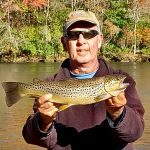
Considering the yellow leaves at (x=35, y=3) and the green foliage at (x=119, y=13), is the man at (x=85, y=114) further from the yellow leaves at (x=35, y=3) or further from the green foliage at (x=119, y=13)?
the yellow leaves at (x=35, y=3)

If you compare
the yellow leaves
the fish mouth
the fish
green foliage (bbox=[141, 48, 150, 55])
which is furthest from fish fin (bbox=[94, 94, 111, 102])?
the yellow leaves

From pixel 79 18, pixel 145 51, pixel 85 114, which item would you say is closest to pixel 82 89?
pixel 85 114

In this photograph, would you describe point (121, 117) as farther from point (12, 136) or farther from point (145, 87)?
point (145, 87)

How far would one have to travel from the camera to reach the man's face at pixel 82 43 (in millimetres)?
4848

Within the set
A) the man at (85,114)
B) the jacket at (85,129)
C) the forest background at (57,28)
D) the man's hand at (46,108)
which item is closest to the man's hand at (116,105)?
the man at (85,114)

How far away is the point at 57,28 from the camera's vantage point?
208 ft

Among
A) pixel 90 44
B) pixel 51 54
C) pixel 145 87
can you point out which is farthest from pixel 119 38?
pixel 90 44

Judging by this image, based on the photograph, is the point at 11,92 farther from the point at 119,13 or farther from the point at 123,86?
the point at 119,13

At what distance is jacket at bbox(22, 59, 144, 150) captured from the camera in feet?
15.2

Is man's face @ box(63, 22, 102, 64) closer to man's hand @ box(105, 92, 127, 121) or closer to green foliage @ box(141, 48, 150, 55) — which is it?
man's hand @ box(105, 92, 127, 121)

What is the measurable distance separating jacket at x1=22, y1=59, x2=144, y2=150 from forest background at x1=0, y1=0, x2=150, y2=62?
52.8 metres

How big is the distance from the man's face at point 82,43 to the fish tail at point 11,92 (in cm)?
60

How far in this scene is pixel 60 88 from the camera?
182 inches

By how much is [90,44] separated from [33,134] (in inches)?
37.4
